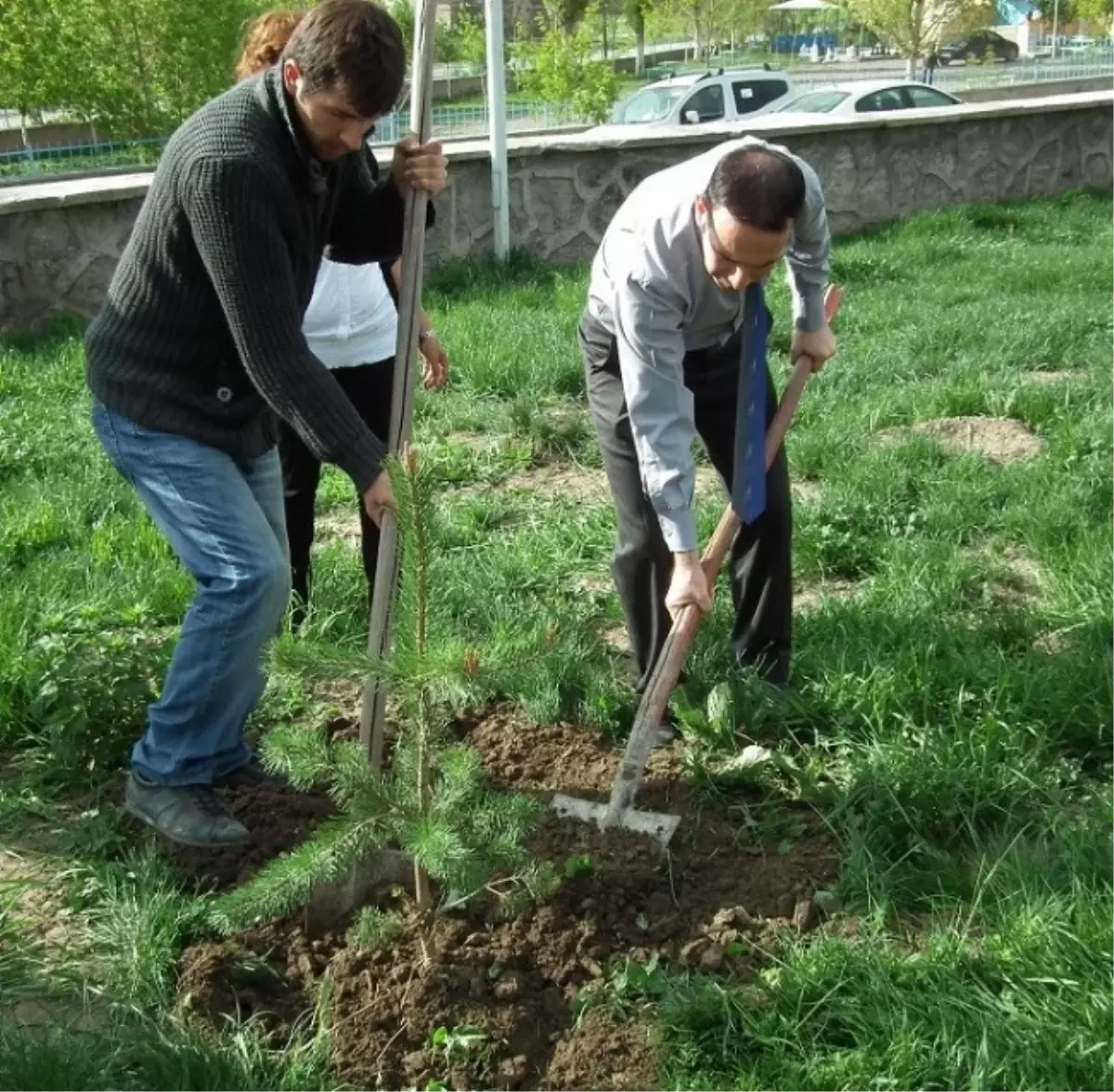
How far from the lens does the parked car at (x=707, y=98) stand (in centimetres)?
1878

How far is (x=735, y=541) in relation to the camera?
3.91 metres

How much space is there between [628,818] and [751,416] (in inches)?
39.6

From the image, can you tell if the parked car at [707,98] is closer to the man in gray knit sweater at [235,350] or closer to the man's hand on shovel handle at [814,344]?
the man's hand on shovel handle at [814,344]

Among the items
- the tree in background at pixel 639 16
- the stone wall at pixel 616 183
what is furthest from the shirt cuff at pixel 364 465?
the tree in background at pixel 639 16

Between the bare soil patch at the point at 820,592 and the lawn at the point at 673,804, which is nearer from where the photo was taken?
the lawn at the point at 673,804

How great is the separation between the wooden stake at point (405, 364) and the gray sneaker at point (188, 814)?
1.39 ft

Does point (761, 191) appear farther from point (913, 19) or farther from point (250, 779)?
point (913, 19)

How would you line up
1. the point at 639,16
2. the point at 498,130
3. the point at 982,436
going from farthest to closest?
the point at 639,16 < the point at 498,130 < the point at 982,436

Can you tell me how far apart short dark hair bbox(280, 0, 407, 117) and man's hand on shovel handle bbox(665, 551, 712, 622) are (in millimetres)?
1176

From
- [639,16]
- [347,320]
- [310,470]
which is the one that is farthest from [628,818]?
[639,16]

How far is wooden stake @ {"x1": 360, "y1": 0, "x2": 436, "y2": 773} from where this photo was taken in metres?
2.94

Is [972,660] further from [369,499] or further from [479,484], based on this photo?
[479,484]

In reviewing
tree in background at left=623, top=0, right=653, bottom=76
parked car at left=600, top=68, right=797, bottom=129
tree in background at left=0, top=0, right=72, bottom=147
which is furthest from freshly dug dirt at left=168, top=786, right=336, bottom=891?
tree in background at left=623, top=0, right=653, bottom=76

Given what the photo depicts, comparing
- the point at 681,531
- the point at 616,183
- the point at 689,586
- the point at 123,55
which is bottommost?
the point at 689,586
